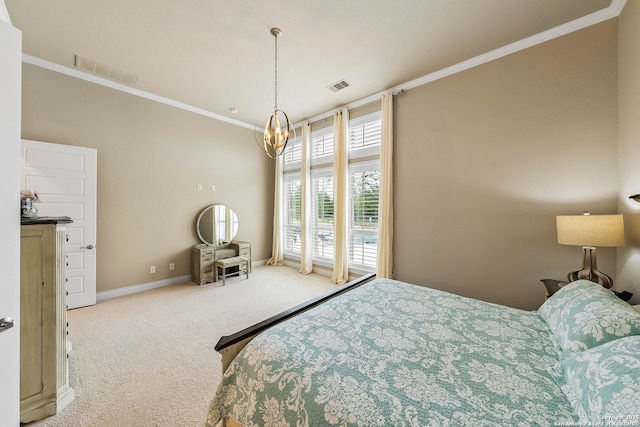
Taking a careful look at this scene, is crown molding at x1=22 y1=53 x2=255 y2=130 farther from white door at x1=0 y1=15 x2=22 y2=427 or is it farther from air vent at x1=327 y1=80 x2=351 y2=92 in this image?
white door at x1=0 y1=15 x2=22 y2=427

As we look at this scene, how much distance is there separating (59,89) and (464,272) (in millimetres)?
5806

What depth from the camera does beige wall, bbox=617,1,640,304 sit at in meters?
1.83

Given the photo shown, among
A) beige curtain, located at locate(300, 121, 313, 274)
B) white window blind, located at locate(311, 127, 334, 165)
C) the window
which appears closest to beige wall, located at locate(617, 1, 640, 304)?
the window

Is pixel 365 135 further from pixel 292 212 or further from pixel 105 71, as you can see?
pixel 105 71

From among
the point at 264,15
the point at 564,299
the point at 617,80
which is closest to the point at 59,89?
the point at 264,15

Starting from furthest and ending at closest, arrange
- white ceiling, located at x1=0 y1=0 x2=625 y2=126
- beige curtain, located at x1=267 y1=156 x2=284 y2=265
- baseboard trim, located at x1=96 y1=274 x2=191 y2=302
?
beige curtain, located at x1=267 y1=156 x2=284 y2=265 < baseboard trim, located at x1=96 y1=274 x2=191 y2=302 < white ceiling, located at x1=0 y1=0 x2=625 y2=126

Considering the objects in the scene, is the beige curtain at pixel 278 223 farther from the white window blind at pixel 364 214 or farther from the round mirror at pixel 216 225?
the white window blind at pixel 364 214

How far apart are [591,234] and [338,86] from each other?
3294 millimetres

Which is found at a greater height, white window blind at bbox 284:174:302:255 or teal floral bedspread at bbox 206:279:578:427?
white window blind at bbox 284:174:302:255

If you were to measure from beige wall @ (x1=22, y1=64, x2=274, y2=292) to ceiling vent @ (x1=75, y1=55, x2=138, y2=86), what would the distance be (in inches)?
9.6

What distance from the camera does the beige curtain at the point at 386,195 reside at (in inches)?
142

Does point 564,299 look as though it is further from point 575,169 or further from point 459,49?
point 459,49

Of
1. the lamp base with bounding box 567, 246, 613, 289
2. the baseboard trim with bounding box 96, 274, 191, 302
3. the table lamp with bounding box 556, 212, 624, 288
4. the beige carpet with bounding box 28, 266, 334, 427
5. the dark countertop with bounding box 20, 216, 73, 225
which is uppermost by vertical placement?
the dark countertop with bounding box 20, 216, 73, 225

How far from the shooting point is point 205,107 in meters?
4.29
